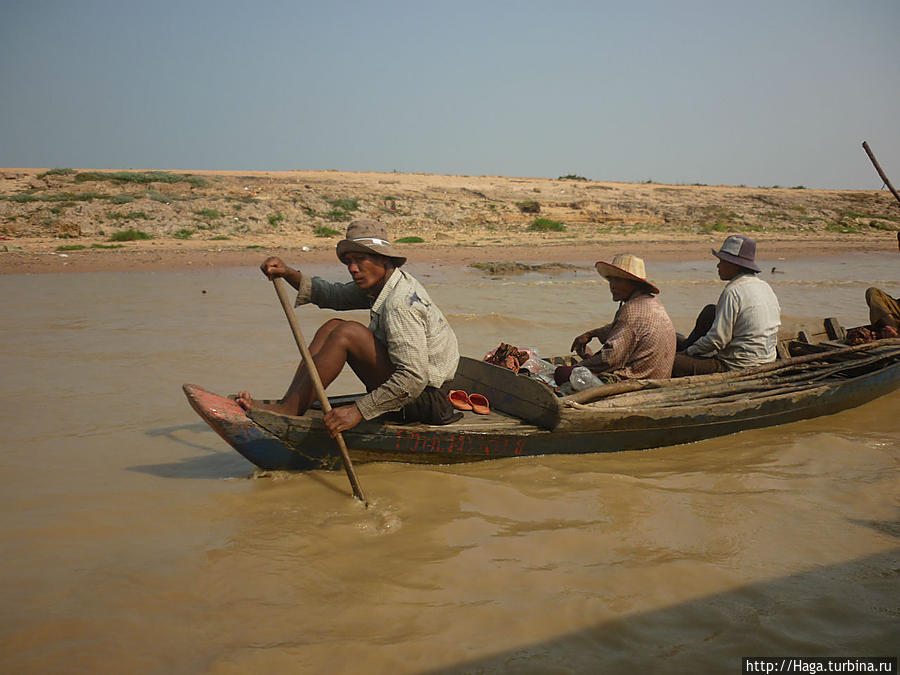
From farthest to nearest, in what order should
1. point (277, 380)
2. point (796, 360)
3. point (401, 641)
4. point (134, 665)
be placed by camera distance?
point (277, 380) → point (796, 360) → point (401, 641) → point (134, 665)

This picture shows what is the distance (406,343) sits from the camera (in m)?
3.62

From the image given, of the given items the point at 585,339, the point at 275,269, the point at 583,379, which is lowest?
the point at 583,379

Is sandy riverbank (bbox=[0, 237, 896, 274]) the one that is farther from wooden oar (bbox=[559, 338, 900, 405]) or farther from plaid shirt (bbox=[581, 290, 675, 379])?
plaid shirt (bbox=[581, 290, 675, 379])

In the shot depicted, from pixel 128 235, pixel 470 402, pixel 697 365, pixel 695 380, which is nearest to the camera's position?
pixel 470 402

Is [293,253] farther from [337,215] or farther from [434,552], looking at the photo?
[434,552]

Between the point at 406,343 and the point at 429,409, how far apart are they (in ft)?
1.79

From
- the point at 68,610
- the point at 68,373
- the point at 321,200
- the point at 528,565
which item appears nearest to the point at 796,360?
the point at 528,565

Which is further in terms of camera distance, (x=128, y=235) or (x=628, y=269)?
(x=128, y=235)

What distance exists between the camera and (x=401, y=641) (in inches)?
104

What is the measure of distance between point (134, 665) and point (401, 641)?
96 cm

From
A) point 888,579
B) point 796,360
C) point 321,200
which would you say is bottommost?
point 888,579

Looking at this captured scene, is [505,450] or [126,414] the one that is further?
[126,414]

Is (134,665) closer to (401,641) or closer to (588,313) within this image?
(401,641)

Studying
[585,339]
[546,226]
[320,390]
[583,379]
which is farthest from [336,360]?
[546,226]
